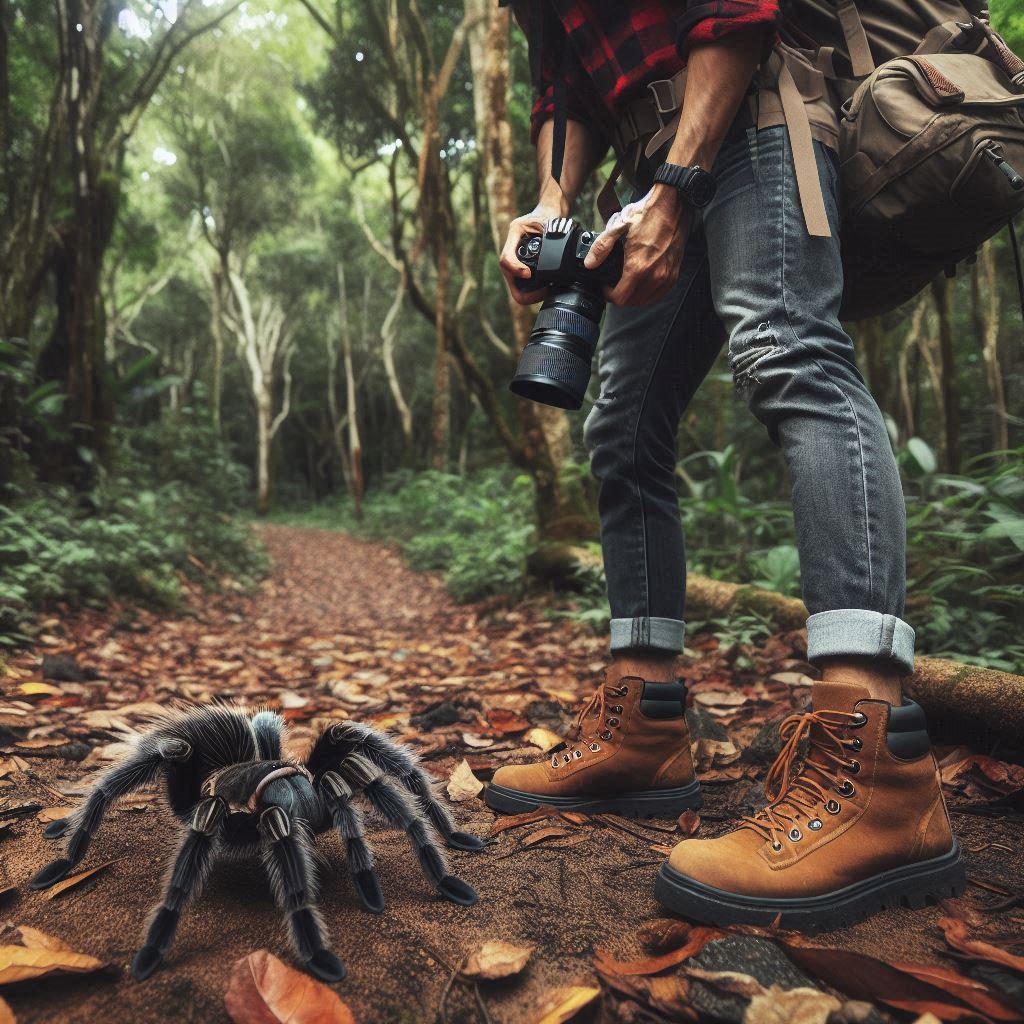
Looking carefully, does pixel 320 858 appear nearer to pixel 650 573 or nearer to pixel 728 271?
pixel 650 573

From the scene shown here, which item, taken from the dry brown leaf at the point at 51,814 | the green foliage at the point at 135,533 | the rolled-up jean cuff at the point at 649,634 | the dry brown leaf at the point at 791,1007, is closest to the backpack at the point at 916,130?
the rolled-up jean cuff at the point at 649,634

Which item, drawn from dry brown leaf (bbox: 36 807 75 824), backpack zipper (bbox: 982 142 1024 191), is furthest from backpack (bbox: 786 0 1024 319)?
dry brown leaf (bbox: 36 807 75 824)

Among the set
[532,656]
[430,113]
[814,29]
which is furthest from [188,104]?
[814,29]

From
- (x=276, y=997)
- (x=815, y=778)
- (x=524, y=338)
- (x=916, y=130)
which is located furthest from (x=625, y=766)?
(x=524, y=338)

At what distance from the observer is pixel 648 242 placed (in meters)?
1.45

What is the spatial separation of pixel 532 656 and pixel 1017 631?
206 cm

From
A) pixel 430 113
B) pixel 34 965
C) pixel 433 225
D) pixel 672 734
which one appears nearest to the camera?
pixel 34 965

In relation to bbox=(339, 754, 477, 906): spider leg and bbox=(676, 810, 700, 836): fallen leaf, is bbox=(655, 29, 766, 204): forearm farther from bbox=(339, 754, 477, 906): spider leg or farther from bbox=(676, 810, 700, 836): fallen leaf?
bbox=(676, 810, 700, 836): fallen leaf

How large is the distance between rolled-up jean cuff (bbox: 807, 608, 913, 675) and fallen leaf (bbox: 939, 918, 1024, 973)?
400 millimetres

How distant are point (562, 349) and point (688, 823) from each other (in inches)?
42.9

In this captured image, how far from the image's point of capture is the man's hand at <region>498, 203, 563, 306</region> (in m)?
1.63

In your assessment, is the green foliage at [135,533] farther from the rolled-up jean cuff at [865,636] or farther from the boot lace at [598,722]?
the rolled-up jean cuff at [865,636]

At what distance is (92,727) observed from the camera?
251 centimetres

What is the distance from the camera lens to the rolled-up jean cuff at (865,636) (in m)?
1.29
